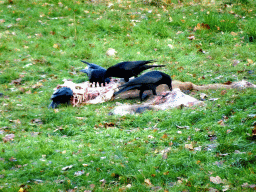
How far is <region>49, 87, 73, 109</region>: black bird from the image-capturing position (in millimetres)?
7261

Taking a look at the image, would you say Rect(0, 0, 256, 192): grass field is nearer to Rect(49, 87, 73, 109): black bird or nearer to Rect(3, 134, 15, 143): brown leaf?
Rect(3, 134, 15, 143): brown leaf

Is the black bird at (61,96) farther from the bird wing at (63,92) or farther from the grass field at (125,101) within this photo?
the grass field at (125,101)

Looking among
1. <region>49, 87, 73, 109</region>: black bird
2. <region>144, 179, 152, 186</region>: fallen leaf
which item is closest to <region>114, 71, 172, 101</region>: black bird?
<region>49, 87, 73, 109</region>: black bird

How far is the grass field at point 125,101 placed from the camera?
4434mm

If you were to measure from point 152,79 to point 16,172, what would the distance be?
3319mm

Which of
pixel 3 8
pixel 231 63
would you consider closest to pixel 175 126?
pixel 231 63

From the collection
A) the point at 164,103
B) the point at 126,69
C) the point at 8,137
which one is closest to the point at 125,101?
the point at 126,69

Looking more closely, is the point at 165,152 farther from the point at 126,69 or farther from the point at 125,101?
the point at 126,69

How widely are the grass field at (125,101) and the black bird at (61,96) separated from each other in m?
0.17

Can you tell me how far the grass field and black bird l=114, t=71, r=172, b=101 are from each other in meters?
0.36

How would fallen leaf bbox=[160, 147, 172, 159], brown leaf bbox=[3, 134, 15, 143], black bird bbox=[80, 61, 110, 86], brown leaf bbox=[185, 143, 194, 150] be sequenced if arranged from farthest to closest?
black bird bbox=[80, 61, 110, 86] < brown leaf bbox=[3, 134, 15, 143] < brown leaf bbox=[185, 143, 194, 150] < fallen leaf bbox=[160, 147, 172, 159]

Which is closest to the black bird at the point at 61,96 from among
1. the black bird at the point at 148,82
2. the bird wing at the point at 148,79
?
the black bird at the point at 148,82

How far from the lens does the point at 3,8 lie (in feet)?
44.1

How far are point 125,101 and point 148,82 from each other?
0.75m
